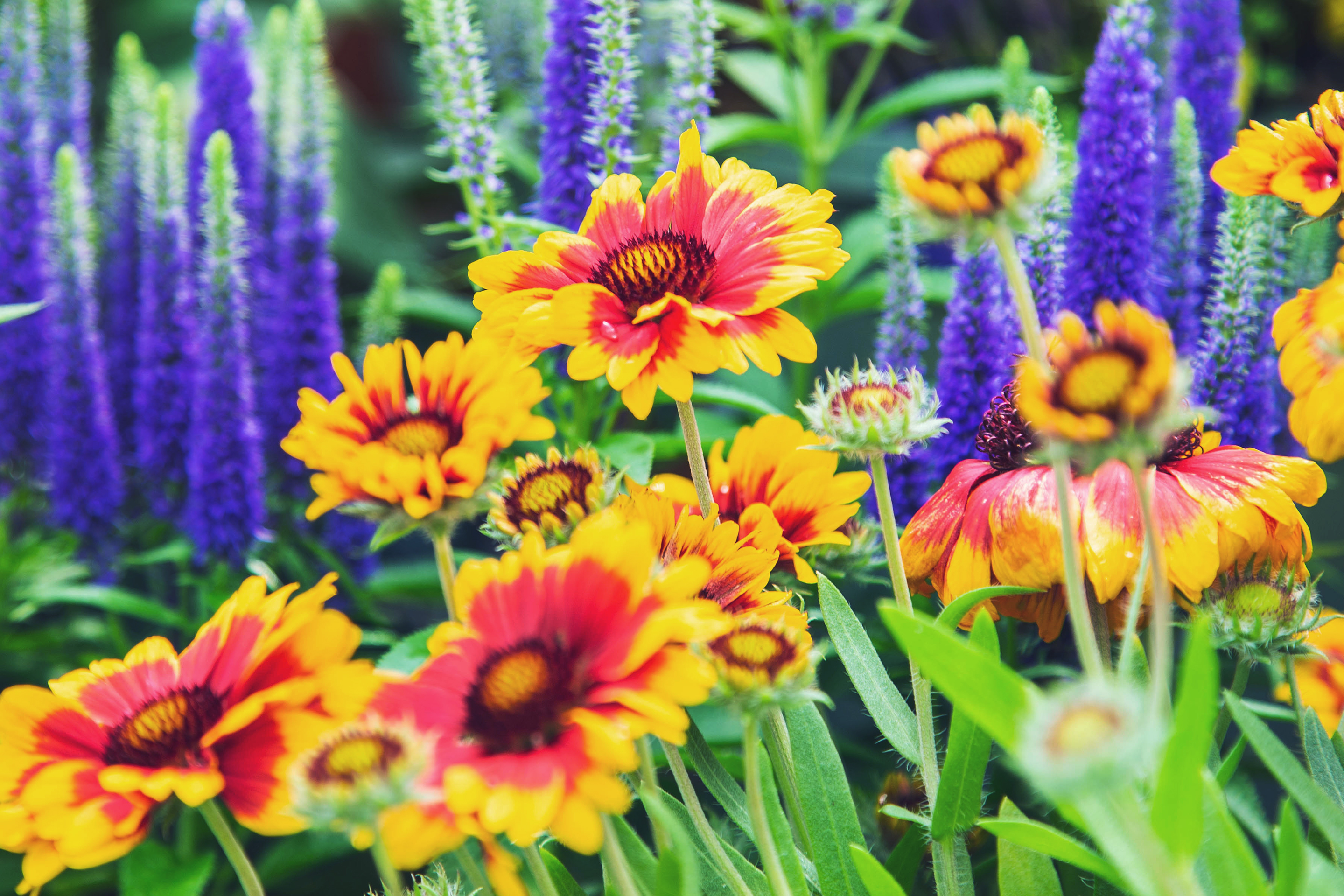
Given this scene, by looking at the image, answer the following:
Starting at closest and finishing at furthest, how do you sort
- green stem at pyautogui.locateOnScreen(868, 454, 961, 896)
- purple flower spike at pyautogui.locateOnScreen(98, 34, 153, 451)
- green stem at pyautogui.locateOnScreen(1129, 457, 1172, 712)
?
1. green stem at pyautogui.locateOnScreen(1129, 457, 1172, 712)
2. green stem at pyautogui.locateOnScreen(868, 454, 961, 896)
3. purple flower spike at pyautogui.locateOnScreen(98, 34, 153, 451)

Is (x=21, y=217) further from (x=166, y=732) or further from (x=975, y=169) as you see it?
(x=975, y=169)

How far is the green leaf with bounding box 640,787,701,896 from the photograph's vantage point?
0.25 meters

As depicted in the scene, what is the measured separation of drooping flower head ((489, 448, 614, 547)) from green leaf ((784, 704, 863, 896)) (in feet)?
0.31

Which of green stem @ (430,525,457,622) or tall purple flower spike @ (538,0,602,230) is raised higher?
tall purple flower spike @ (538,0,602,230)

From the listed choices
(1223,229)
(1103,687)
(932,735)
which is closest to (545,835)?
(932,735)

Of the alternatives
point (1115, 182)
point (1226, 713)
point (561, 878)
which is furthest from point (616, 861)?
point (1115, 182)

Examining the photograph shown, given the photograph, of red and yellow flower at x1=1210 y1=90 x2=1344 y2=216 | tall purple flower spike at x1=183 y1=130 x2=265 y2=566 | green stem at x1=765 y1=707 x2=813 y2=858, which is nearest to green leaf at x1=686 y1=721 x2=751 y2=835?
green stem at x1=765 y1=707 x2=813 y2=858

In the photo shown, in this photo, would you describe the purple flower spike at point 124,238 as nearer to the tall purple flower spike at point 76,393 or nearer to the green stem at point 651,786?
the tall purple flower spike at point 76,393

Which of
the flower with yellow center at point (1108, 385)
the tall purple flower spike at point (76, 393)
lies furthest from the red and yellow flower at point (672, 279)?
the tall purple flower spike at point (76, 393)

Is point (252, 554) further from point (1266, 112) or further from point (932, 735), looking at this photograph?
point (1266, 112)

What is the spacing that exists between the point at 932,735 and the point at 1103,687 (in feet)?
0.50

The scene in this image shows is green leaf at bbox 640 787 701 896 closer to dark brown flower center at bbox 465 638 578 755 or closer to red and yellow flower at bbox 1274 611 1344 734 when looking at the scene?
dark brown flower center at bbox 465 638 578 755

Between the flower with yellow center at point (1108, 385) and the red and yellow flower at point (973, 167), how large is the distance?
4 centimetres

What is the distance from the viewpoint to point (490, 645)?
11.2 inches
